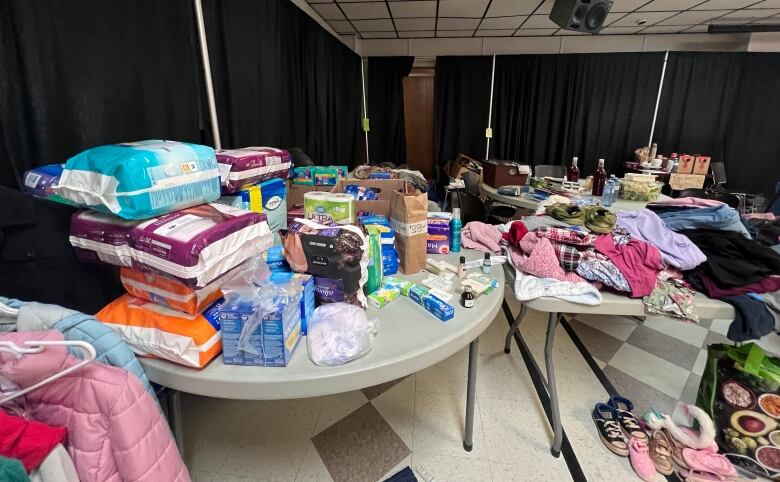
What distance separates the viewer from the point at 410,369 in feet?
2.78

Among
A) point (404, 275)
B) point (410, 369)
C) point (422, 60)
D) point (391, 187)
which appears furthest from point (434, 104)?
point (410, 369)

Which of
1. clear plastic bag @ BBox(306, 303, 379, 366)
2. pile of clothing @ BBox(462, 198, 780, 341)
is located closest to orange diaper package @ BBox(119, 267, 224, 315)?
clear plastic bag @ BBox(306, 303, 379, 366)

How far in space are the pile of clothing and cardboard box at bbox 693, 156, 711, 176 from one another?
10.2 ft

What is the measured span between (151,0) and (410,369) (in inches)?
74.3

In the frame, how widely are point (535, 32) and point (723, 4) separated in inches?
73.9

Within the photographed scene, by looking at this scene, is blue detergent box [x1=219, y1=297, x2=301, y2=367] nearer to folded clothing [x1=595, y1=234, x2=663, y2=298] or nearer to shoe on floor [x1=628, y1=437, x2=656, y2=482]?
folded clothing [x1=595, y1=234, x2=663, y2=298]

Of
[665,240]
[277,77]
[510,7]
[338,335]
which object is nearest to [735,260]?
[665,240]

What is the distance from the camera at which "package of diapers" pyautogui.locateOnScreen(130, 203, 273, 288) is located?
753 millimetres

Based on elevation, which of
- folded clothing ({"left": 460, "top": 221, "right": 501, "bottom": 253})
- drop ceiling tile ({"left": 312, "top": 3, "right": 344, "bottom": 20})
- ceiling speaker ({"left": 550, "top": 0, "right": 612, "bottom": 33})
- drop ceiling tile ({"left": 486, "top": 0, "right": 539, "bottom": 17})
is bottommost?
folded clothing ({"left": 460, "top": 221, "right": 501, "bottom": 253})

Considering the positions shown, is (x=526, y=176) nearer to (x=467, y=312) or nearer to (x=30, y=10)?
(x=467, y=312)

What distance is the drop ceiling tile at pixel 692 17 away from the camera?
3.80 m

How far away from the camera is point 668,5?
3.58 metres

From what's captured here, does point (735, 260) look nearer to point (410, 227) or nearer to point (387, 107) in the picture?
point (410, 227)

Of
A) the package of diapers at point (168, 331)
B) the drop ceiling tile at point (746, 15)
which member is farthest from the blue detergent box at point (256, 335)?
the drop ceiling tile at point (746, 15)
